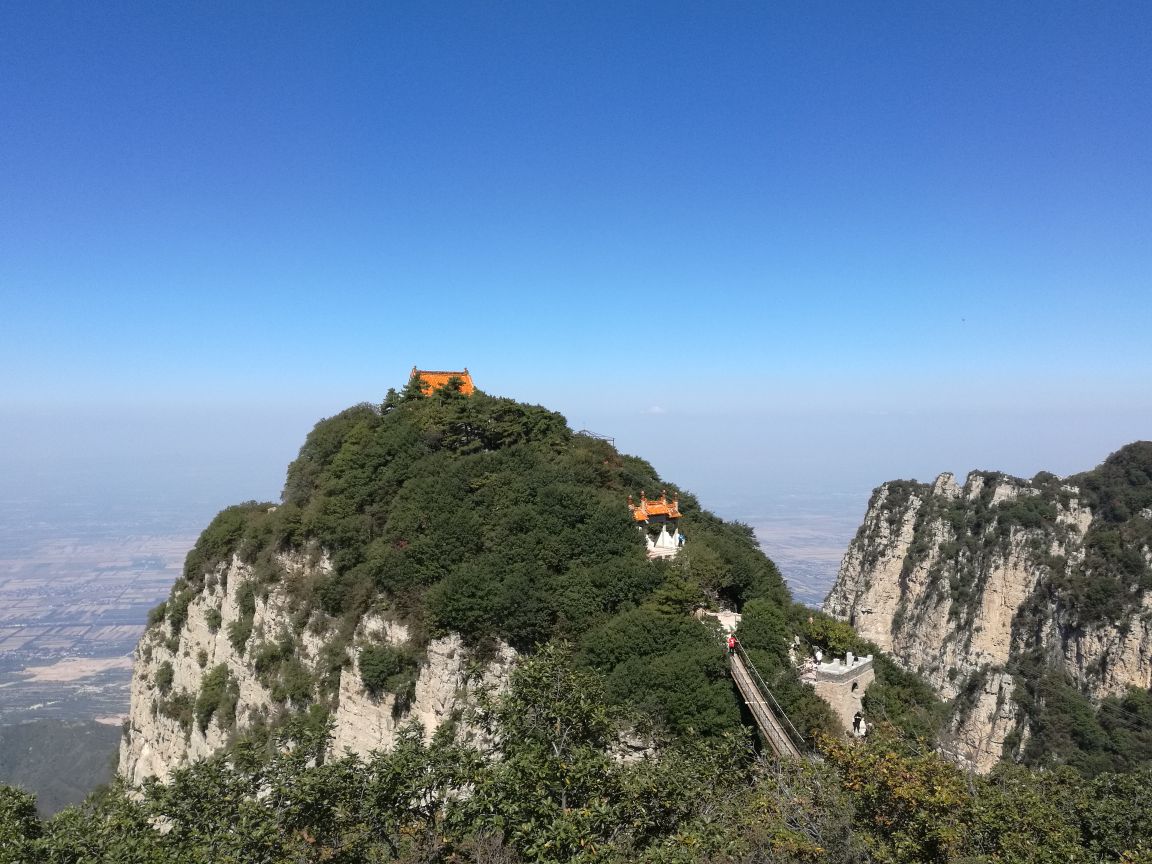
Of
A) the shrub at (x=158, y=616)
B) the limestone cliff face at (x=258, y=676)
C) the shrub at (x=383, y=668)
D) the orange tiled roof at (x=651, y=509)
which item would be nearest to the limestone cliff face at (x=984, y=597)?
the orange tiled roof at (x=651, y=509)

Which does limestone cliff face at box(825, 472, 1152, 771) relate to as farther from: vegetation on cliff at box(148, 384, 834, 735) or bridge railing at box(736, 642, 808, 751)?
vegetation on cliff at box(148, 384, 834, 735)

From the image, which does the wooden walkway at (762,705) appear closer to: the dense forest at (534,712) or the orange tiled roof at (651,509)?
the dense forest at (534,712)

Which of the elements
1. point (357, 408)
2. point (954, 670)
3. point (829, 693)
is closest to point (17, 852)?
point (829, 693)

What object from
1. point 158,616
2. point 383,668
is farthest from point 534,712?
point 158,616

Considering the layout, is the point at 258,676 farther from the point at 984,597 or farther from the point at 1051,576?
the point at 1051,576

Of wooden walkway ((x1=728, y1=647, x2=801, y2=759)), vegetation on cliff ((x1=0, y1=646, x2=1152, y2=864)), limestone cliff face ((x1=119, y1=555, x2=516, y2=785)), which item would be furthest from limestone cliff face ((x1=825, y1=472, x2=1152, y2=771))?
limestone cliff face ((x1=119, y1=555, x2=516, y2=785))

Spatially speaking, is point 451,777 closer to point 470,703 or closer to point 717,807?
point 717,807
